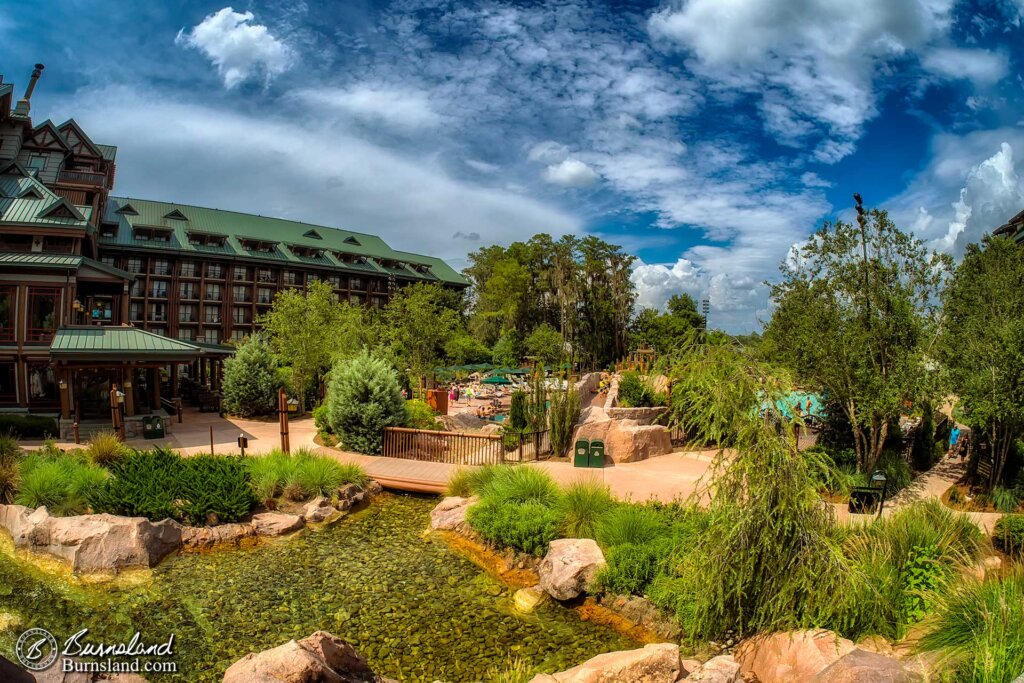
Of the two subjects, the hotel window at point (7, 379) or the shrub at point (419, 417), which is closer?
the shrub at point (419, 417)

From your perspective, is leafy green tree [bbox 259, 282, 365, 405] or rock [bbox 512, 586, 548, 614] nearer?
rock [bbox 512, 586, 548, 614]

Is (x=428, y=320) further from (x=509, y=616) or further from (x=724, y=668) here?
(x=724, y=668)

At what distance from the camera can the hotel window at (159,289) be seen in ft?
181

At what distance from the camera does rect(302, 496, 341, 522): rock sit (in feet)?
43.4

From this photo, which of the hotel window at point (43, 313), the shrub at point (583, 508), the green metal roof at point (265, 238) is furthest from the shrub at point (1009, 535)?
the green metal roof at point (265, 238)

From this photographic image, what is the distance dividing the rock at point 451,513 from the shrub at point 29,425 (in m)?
15.9

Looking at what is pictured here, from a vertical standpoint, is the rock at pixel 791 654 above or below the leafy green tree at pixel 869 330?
below

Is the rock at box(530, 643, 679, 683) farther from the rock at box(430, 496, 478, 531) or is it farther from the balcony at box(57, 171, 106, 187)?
the balcony at box(57, 171, 106, 187)

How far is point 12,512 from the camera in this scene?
38.8ft

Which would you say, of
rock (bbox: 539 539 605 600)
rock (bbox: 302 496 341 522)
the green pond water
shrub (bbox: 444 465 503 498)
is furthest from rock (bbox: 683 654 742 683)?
rock (bbox: 302 496 341 522)

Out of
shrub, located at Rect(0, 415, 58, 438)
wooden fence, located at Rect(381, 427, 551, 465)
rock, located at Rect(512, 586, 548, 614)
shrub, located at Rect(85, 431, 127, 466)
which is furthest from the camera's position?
shrub, located at Rect(0, 415, 58, 438)

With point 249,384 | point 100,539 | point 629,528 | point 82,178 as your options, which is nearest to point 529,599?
point 629,528

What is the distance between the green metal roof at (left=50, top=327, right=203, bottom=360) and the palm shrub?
Result: 46.1ft

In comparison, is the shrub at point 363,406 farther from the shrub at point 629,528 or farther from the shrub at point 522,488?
the shrub at point 629,528
